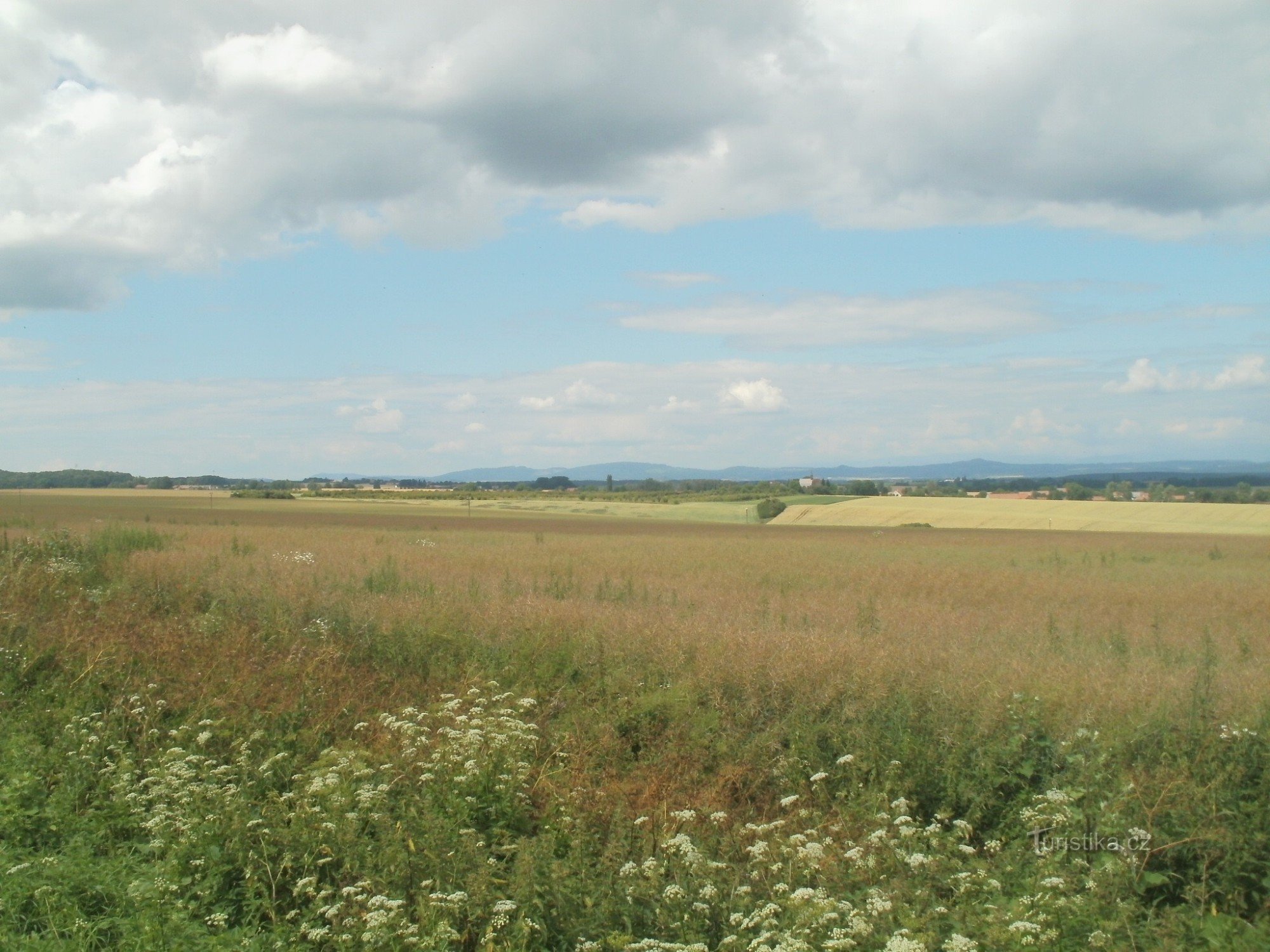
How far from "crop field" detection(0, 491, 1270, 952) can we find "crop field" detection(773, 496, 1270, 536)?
153 ft

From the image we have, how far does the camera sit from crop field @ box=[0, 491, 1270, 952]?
5.34m

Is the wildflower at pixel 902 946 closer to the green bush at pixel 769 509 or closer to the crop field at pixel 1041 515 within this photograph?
the crop field at pixel 1041 515

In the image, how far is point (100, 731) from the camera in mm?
8094

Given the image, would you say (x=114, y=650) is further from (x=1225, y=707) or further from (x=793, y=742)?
(x=1225, y=707)

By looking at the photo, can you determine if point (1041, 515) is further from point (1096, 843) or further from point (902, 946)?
point (902, 946)

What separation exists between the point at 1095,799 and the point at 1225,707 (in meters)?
1.63

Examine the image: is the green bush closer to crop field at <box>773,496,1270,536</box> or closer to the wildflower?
crop field at <box>773,496,1270,536</box>

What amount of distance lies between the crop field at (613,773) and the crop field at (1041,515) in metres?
46.7

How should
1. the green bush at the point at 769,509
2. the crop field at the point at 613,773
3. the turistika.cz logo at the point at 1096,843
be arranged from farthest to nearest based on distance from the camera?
the green bush at the point at 769,509
the turistika.cz logo at the point at 1096,843
the crop field at the point at 613,773

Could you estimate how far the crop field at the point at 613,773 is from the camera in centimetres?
534

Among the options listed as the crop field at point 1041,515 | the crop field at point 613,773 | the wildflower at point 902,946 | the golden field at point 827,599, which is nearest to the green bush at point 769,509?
the crop field at point 1041,515

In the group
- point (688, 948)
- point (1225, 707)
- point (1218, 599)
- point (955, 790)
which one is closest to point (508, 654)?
point (955, 790)

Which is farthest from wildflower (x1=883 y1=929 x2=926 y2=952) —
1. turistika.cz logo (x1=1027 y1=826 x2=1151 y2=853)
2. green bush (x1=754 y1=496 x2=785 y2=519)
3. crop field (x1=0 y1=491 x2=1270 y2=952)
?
green bush (x1=754 y1=496 x2=785 y2=519)

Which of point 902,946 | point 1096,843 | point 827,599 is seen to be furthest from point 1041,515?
point 902,946
